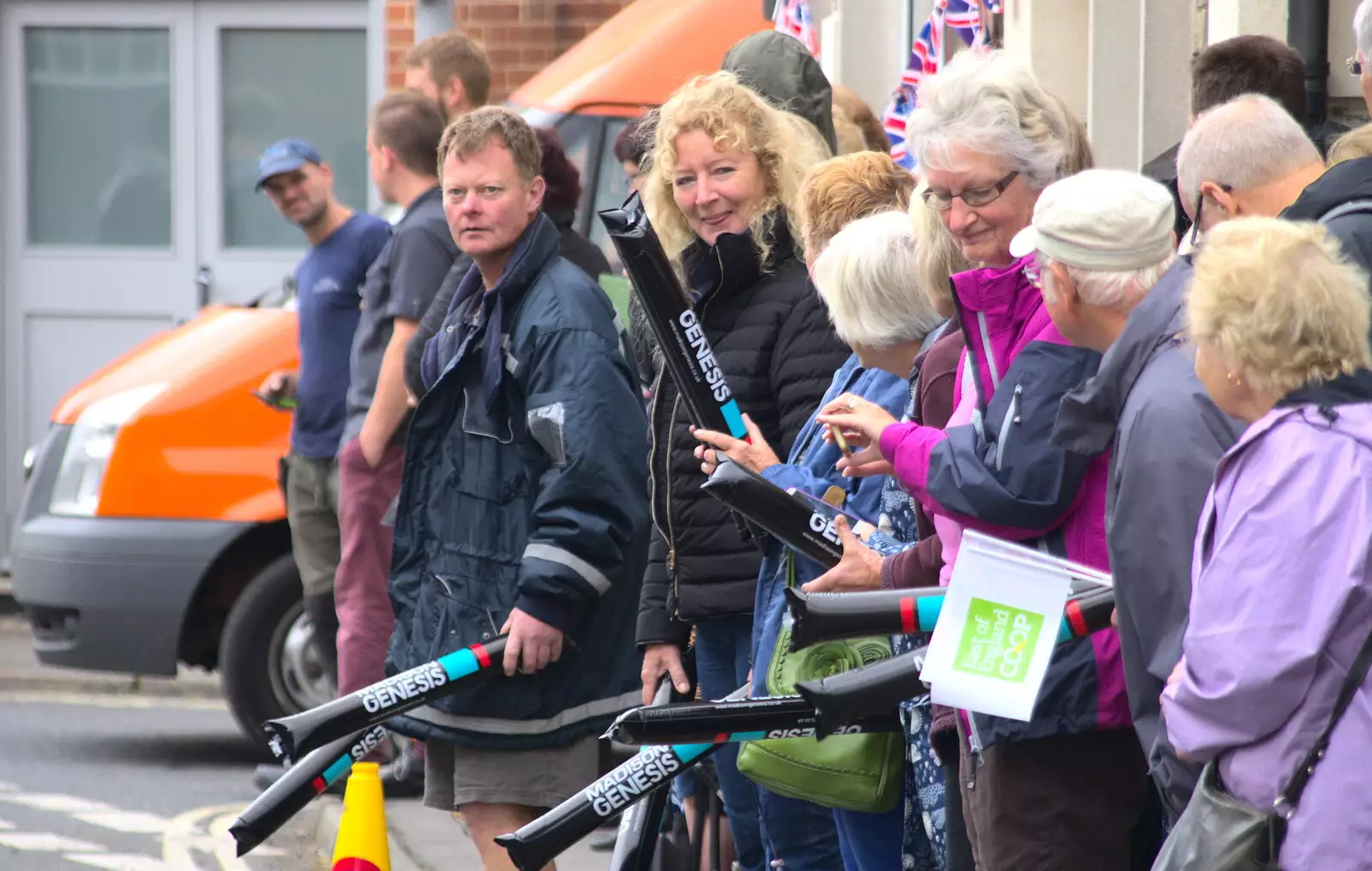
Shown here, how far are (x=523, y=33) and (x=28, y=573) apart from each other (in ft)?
16.0

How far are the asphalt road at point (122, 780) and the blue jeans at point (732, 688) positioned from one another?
2262 mm

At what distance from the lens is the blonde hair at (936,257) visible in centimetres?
357

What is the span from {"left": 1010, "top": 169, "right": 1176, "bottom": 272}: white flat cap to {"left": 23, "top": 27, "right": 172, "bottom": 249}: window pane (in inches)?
372

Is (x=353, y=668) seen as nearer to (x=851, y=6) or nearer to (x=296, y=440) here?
(x=296, y=440)

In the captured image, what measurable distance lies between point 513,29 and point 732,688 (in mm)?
7654

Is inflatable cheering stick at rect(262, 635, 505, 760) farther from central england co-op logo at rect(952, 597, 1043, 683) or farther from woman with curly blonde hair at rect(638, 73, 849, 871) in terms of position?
central england co-op logo at rect(952, 597, 1043, 683)

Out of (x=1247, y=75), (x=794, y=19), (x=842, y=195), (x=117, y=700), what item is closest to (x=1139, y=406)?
(x=842, y=195)

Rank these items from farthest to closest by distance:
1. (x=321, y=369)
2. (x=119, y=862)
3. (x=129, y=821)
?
(x=129, y=821), (x=321, y=369), (x=119, y=862)

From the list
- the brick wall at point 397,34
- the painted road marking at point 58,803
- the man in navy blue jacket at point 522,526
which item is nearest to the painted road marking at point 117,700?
the painted road marking at point 58,803

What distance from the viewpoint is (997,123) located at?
3416mm

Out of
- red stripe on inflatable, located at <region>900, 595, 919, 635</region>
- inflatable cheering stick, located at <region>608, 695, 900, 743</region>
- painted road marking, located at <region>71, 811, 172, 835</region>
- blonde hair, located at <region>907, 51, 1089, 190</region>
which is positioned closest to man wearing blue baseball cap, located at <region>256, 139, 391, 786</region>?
painted road marking, located at <region>71, 811, 172, 835</region>

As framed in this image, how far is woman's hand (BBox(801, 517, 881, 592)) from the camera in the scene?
141 inches

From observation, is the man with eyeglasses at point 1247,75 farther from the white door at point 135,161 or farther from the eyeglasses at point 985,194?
the white door at point 135,161

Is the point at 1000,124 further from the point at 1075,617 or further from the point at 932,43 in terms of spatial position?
the point at 932,43
